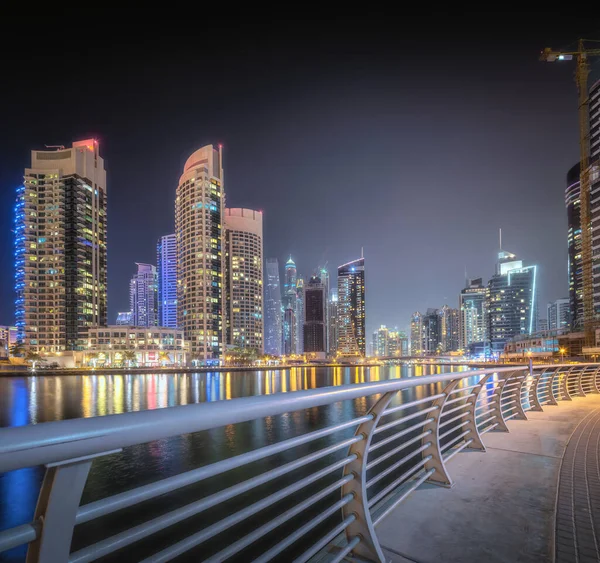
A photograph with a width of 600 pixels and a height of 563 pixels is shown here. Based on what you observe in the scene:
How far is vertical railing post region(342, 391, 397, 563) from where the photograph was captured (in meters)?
2.33

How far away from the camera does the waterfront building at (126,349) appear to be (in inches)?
3730

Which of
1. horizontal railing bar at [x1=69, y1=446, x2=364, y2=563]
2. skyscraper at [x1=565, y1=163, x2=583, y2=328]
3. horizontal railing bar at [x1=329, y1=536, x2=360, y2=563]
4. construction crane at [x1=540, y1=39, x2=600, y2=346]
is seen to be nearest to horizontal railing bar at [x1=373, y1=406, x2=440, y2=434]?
horizontal railing bar at [x1=329, y1=536, x2=360, y2=563]

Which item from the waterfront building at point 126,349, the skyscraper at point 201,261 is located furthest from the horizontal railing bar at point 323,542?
the skyscraper at point 201,261

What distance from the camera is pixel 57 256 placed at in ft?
332

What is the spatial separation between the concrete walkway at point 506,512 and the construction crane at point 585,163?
313ft

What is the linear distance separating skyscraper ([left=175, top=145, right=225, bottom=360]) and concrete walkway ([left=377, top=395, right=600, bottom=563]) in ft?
361

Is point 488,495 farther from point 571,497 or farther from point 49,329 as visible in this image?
point 49,329

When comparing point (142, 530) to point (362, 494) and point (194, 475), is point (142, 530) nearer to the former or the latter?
point (194, 475)

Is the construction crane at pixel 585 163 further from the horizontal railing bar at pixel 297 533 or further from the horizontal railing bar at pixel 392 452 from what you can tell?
the horizontal railing bar at pixel 297 533

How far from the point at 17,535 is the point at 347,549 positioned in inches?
78.0

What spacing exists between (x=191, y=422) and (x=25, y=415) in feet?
114

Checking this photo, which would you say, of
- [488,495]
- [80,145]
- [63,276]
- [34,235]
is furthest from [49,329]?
[488,495]

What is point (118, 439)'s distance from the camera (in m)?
0.99

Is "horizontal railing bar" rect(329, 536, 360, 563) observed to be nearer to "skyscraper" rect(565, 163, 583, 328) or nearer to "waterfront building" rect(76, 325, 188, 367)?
"waterfront building" rect(76, 325, 188, 367)
